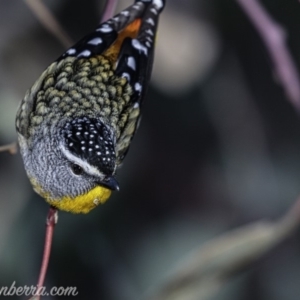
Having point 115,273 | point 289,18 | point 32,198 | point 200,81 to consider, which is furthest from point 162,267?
point 289,18

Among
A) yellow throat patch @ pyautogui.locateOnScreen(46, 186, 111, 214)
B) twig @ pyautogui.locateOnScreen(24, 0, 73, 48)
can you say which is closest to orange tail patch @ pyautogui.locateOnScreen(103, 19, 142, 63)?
twig @ pyautogui.locateOnScreen(24, 0, 73, 48)

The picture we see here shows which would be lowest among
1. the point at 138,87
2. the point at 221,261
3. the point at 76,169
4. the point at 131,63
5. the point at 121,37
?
the point at 221,261

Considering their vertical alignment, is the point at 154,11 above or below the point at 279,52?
above

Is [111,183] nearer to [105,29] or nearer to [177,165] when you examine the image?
[105,29]

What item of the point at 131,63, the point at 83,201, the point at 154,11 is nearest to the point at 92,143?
the point at 83,201

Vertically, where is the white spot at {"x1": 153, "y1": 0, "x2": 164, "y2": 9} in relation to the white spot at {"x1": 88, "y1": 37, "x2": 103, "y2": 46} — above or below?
below

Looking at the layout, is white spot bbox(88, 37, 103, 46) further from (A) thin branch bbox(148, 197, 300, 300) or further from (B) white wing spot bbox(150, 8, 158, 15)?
(A) thin branch bbox(148, 197, 300, 300)
